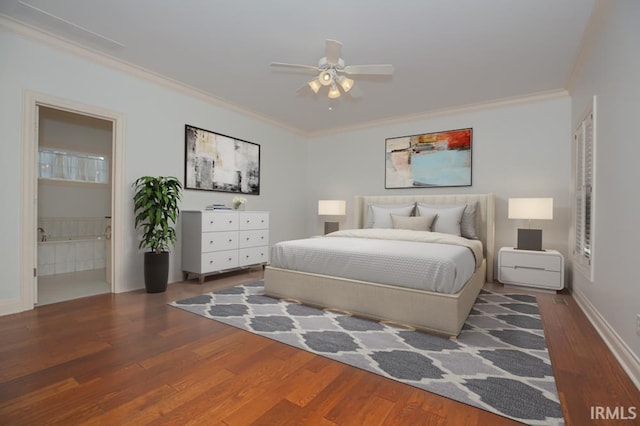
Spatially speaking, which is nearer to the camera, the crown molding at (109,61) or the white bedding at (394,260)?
the white bedding at (394,260)

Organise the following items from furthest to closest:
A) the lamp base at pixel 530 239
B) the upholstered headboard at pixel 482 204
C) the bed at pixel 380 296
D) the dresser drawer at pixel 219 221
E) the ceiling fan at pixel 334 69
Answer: the upholstered headboard at pixel 482 204 < the dresser drawer at pixel 219 221 < the lamp base at pixel 530 239 < the ceiling fan at pixel 334 69 < the bed at pixel 380 296

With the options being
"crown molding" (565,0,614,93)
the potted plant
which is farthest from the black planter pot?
"crown molding" (565,0,614,93)

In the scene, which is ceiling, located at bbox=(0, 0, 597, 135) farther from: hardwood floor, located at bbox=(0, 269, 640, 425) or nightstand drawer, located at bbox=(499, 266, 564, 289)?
hardwood floor, located at bbox=(0, 269, 640, 425)

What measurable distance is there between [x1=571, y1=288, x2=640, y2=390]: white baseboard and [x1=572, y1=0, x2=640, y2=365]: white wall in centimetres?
3

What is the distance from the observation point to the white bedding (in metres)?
2.36

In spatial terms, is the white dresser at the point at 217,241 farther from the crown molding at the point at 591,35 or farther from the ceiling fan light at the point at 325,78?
the crown molding at the point at 591,35

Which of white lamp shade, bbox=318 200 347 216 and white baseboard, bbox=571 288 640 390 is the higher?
white lamp shade, bbox=318 200 347 216

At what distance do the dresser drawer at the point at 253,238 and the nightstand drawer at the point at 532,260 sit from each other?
3.27 meters

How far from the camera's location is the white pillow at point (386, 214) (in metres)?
4.43

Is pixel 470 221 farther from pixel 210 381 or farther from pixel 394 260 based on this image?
pixel 210 381

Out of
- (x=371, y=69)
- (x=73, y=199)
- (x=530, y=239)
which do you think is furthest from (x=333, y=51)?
(x=73, y=199)

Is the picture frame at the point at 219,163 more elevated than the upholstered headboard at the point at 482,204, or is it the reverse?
the picture frame at the point at 219,163

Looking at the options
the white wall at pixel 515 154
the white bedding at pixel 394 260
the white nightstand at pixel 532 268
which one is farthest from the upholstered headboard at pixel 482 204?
the white bedding at pixel 394 260

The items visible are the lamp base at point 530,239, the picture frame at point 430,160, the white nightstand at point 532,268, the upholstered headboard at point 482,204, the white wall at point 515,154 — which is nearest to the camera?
the white nightstand at point 532,268
